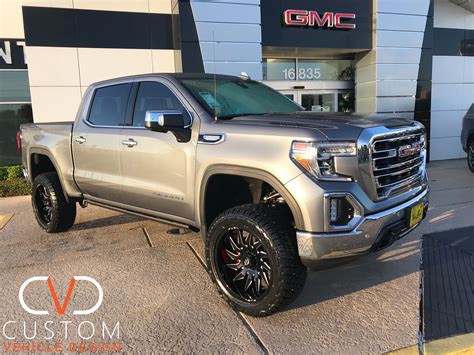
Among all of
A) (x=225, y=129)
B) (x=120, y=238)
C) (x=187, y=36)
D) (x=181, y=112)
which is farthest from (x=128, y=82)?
(x=187, y=36)

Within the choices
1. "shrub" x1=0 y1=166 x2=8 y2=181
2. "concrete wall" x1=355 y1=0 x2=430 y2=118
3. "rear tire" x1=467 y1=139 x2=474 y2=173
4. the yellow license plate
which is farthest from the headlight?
"concrete wall" x1=355 y1=0 x2=430 y2=118

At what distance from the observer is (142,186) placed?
4.11 m

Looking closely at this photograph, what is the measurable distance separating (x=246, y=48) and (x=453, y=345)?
27.9ft

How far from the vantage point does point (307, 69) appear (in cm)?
1231

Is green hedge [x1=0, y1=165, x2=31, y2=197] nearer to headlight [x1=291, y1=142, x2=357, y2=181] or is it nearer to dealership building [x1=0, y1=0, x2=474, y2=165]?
dealership building [x1=0, y1=0, x2=474, y2=165]

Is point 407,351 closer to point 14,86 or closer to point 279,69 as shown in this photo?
point 279,69

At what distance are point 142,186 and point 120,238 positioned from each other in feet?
5.17

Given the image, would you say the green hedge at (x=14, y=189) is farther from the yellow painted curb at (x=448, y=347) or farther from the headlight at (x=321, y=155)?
the yellow painted curb at (x=448, y=347)

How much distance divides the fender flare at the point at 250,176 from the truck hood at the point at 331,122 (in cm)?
38

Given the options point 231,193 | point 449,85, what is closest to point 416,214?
point 231,193

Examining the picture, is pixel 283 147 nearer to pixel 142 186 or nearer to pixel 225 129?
pixel 225 129

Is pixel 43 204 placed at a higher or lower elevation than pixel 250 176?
lower

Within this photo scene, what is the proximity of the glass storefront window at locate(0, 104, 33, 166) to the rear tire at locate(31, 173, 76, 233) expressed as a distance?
5701mm

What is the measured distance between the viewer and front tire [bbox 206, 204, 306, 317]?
3002mm
